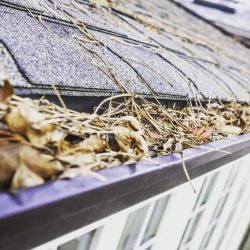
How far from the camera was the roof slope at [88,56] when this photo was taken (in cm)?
110

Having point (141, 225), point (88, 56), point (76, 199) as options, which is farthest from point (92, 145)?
point (141, 225)

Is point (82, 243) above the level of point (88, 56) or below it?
below

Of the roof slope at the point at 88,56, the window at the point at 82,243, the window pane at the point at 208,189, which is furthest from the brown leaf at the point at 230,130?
the window pane at the point at 208,189

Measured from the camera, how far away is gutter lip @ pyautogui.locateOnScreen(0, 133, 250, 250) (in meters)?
Answer: 0.69

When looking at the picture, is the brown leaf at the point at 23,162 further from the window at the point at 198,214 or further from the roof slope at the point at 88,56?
the window at the point at 198,214

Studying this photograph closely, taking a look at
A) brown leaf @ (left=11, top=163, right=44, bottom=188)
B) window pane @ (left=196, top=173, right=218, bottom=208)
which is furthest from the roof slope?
window pane @ (left=196, top=173, right=218, bottom=208)

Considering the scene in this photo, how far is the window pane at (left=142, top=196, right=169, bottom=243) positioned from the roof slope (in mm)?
707

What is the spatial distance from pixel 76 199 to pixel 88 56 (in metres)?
0.77

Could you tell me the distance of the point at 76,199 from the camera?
2.65ft

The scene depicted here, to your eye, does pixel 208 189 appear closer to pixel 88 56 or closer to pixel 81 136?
pixel 88 56

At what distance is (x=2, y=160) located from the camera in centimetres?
73

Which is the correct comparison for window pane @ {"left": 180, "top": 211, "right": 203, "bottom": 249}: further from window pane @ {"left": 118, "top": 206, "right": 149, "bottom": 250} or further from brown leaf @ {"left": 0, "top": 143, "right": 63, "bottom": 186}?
brown leaf @ {"left": 0, "top": 143, "right": 63, "bottom": 186}

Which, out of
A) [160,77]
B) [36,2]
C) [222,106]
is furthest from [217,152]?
[36,2]

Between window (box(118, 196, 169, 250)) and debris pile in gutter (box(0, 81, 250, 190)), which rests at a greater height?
debris pile in gutter (box(0, 81, 250, 190))
